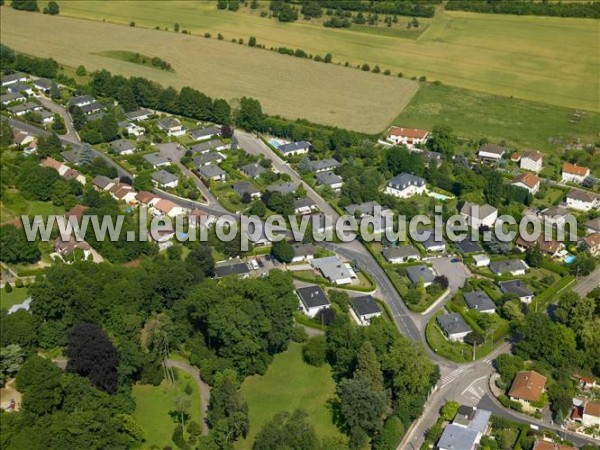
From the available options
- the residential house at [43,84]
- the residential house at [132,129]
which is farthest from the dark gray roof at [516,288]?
the residential house at [43,84]

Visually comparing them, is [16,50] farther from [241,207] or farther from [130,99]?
[241,207]

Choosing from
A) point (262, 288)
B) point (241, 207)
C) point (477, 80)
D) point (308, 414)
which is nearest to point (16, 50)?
point (241, 207)

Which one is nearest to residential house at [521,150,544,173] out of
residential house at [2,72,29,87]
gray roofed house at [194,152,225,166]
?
gray roofed house at [194,152,225,166]

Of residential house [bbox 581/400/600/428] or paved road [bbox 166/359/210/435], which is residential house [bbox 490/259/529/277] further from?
paved road [bbox 166/359/210/435]

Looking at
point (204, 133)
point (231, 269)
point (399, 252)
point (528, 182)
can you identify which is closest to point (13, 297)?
point (231, 269)

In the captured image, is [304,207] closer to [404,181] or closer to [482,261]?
[404,181]

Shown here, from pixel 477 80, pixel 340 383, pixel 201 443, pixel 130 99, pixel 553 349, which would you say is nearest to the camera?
pixel 201 443
